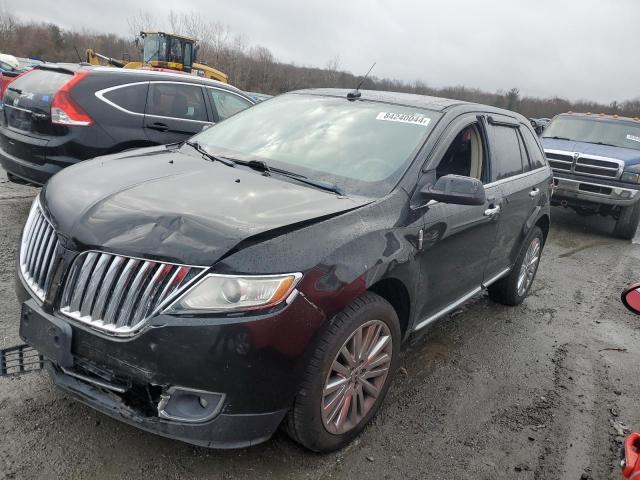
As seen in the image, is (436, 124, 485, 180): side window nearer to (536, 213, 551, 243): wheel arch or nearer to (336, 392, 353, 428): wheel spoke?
(336, 392, 353, 428): wheel spoke

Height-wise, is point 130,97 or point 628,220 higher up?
point 130,97

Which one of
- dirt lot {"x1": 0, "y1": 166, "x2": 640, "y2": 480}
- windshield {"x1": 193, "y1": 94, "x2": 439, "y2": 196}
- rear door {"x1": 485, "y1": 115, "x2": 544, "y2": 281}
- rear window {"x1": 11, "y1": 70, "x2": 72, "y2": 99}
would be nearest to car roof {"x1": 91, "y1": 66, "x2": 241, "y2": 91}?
rear window {"x1": 11, "y1": 70, "x2": 72, "y2": 99}

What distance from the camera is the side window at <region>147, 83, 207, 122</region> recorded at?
6047 mm

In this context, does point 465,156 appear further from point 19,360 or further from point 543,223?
point 19,360

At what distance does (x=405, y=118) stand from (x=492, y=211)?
3.16 ft

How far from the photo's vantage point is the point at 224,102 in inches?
277

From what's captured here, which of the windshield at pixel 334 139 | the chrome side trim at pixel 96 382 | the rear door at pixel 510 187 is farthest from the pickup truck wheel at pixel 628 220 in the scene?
the chrome side trim at pixel 96 382

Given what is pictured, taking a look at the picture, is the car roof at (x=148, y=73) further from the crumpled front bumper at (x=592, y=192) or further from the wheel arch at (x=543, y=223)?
the crumpled front bumper at (x=592, y=192)

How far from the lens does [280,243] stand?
2199mm

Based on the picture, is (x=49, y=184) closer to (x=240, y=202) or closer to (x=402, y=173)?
(x=240, y=202)

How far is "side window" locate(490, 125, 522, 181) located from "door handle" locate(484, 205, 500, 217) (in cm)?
25

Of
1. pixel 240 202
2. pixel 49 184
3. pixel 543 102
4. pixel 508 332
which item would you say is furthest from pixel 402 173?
pixel 543 102

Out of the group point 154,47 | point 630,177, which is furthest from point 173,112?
point 154,47

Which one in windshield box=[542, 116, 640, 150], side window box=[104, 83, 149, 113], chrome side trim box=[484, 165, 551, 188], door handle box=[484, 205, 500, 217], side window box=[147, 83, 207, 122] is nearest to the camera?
door handle box=[484, 205, 500, 217]
